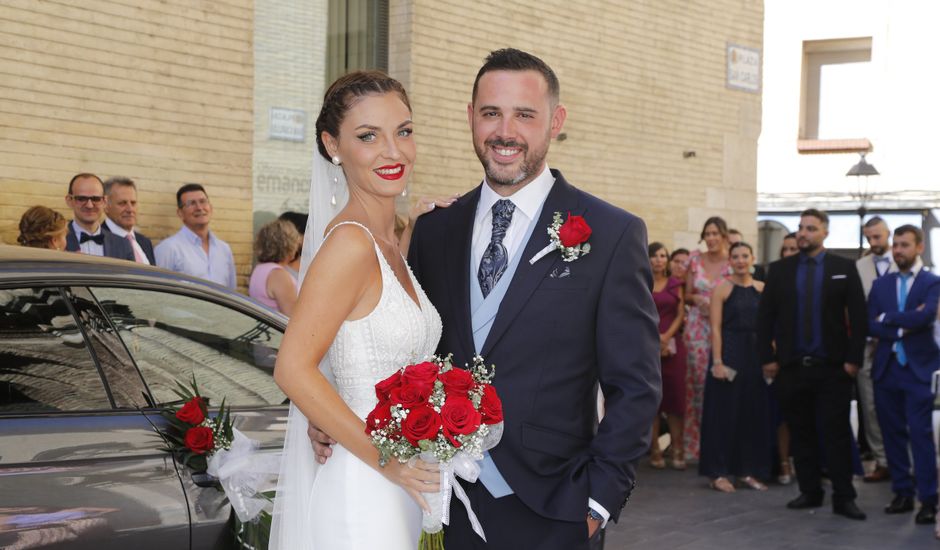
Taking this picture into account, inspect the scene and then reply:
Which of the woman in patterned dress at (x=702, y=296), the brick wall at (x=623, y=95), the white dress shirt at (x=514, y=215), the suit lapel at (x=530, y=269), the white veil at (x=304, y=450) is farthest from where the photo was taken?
the brick wall at (x=623, y=95)

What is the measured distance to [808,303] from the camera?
8.91m

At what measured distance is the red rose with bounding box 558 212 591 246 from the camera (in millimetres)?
3355

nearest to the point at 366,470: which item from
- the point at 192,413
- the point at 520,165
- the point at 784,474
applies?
the point at 520,165

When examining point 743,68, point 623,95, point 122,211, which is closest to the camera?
point 122,211

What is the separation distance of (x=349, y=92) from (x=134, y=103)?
697 cm

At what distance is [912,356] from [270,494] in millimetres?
6143

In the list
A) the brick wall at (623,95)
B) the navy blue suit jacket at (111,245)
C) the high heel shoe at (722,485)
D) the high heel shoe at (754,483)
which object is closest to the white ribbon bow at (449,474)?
the navy blue suit jacket at (111,245)

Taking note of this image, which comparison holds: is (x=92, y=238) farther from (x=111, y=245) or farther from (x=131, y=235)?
(x=131, y=235)

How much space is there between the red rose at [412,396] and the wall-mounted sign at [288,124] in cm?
900

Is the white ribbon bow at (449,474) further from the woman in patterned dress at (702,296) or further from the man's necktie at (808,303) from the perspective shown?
the woman in patterned dress at (702,296)

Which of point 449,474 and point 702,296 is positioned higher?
point 702,296

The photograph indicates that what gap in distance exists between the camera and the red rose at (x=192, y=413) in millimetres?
4203

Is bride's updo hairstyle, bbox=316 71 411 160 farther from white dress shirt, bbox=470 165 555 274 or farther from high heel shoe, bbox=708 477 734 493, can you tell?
high heel shoe, bbox=708 477 734 493

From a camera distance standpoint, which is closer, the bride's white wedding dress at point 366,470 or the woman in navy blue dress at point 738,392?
the bride's white wedding dress at point 366,470
